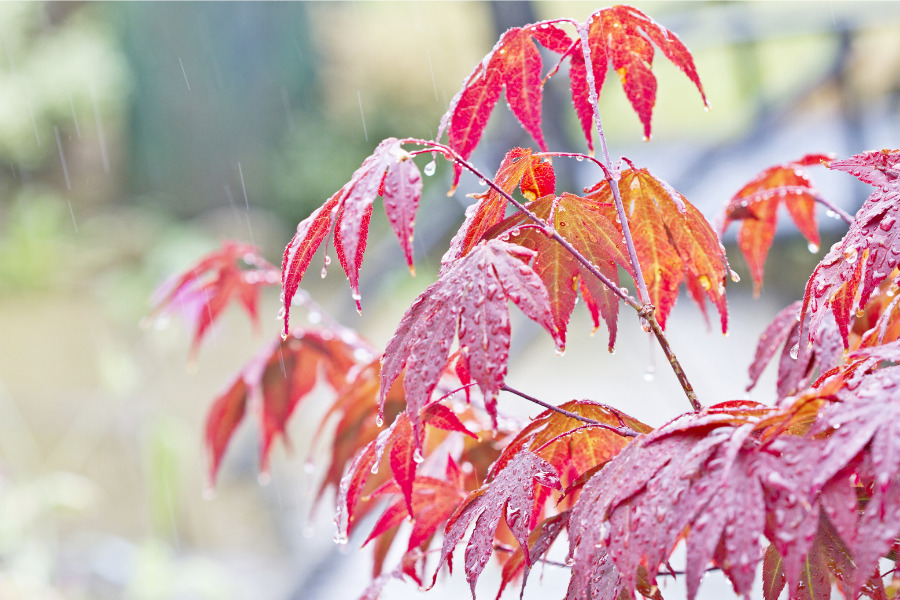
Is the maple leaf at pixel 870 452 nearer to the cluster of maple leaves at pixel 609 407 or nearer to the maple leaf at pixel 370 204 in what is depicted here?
the cluster of maple leaves at pixel 609 407

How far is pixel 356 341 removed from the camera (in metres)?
0.85

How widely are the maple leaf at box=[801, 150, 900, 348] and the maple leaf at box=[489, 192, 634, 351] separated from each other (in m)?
0.11

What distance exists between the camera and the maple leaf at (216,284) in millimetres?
830

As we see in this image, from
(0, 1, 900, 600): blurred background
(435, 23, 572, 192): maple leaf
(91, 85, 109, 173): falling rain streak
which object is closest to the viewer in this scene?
(435, 23, 572, 192): maple leaf

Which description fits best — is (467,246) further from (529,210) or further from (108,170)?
(108,170)

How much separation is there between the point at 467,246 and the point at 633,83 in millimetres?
210

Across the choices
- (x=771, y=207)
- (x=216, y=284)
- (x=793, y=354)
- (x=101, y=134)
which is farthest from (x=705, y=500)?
(x=101, y=134)

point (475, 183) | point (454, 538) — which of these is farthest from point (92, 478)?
point (454, 538)

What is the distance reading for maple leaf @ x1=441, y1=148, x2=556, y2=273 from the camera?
502mm

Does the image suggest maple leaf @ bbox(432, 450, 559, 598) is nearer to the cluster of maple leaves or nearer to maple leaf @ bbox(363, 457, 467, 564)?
the cluster of maple leaves

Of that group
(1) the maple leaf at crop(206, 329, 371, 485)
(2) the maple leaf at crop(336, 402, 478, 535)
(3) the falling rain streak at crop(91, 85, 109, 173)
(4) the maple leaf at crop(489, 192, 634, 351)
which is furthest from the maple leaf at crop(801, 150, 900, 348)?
(3) the falling rain streak at crop(91, 85, 109, 173)

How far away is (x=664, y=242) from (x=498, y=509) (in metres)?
0.24

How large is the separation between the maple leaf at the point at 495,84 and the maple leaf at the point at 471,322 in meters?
0.13

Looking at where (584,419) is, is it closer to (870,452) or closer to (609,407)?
(609,407)
